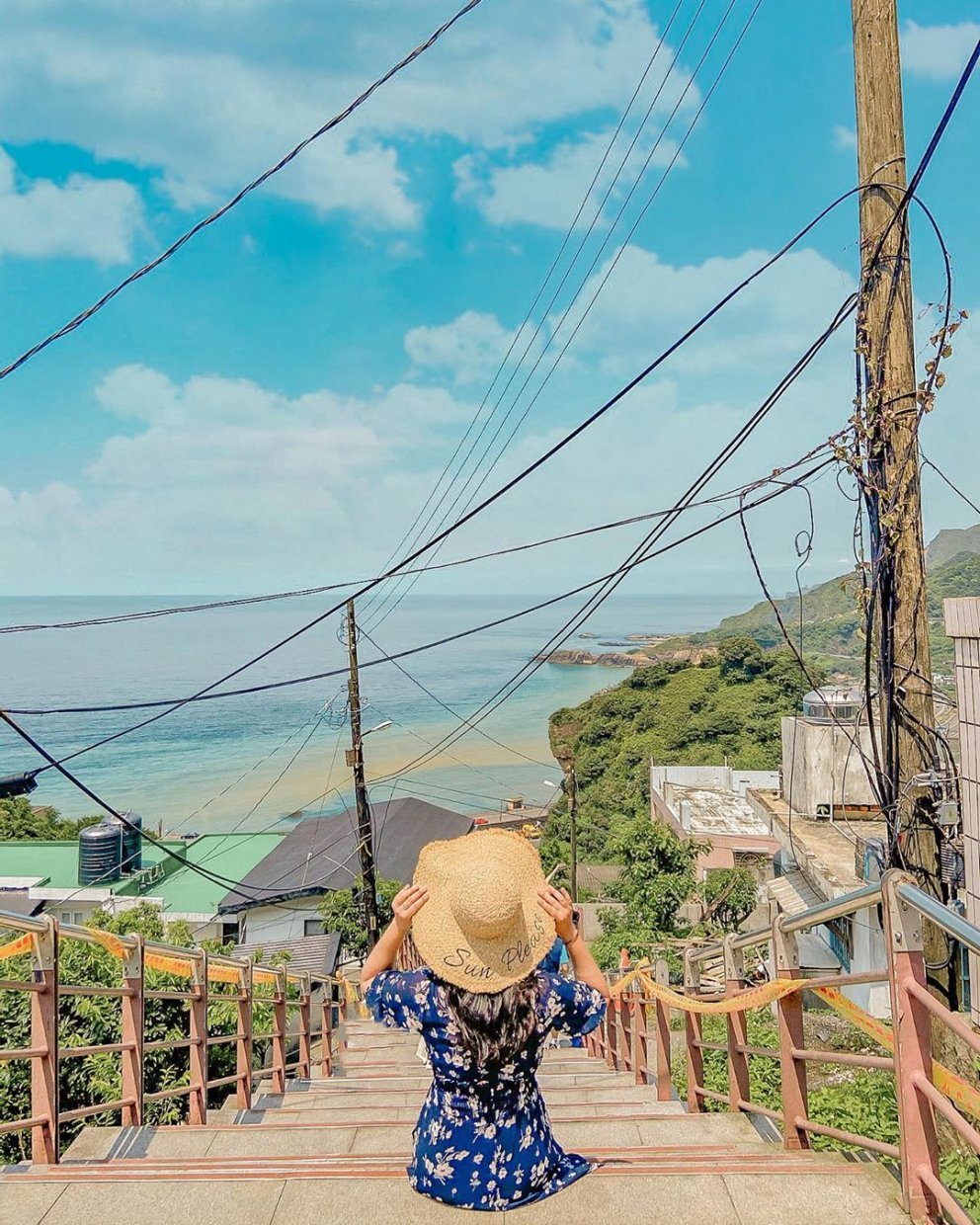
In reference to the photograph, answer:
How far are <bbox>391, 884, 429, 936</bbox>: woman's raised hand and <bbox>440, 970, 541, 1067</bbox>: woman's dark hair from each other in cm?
20

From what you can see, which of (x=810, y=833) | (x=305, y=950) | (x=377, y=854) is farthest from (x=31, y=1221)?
(x=377, y=854)

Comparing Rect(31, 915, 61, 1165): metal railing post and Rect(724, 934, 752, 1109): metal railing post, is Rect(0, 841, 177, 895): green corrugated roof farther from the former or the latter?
Rect(724, 934, 752, 1109): metal railing post

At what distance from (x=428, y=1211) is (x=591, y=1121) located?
162 centimetres

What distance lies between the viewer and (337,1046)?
8.37 meters

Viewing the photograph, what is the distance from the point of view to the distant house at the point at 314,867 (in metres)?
21.3

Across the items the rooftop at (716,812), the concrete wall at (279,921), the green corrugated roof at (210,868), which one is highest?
the rooftop at (716,812)

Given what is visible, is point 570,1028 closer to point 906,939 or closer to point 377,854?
point 906,939

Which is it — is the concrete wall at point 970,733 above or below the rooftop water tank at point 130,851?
above

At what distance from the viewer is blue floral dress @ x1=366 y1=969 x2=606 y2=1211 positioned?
7.77ft

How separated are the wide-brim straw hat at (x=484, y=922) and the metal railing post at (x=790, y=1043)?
3.72 ft

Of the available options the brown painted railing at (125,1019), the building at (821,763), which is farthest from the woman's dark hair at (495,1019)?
the building at (821,763)

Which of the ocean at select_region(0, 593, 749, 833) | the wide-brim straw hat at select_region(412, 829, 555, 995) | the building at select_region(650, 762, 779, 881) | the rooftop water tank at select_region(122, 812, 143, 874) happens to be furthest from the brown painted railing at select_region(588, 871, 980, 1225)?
the rooftop water tank at select_region(122, 812, 143, 874)

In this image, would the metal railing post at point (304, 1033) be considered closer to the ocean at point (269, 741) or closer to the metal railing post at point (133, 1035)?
the metal railing post at point (133, 1035)

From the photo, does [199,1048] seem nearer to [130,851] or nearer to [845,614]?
[845,614]
